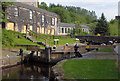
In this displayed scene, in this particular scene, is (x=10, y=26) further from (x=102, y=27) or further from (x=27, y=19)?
(x=102, y=27)

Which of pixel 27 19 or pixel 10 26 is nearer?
pixel 10 26

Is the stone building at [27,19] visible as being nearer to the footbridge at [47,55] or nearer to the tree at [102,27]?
the footbridge at [47,55]

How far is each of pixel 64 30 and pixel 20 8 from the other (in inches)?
1130

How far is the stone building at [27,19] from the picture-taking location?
31116 millimetres

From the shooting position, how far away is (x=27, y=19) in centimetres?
3534

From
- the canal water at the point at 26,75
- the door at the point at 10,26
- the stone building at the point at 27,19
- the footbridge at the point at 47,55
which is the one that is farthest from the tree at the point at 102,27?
the canal water at the point at 26,75

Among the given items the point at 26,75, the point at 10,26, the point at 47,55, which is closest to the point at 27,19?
the point at 10,26

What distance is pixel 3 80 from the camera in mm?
12750

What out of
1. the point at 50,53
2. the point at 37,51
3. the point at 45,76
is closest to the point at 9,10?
the point at 37,51

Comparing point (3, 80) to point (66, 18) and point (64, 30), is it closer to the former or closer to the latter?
point (64, 30)

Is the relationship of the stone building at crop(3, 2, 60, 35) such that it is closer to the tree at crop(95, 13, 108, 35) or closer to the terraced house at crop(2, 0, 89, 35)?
the terraced house at crop(2, 0, 89, 35)

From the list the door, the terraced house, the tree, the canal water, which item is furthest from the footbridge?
the tree

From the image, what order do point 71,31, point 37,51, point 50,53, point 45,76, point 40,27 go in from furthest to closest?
point 71,31, point 40,27, point 37,51, point 50,53, point 45,76

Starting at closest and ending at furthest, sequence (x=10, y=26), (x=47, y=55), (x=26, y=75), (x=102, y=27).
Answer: (x=26, y=75) < (x=47, y=55) < (x=10, y=26) < (x=102, y=27)
